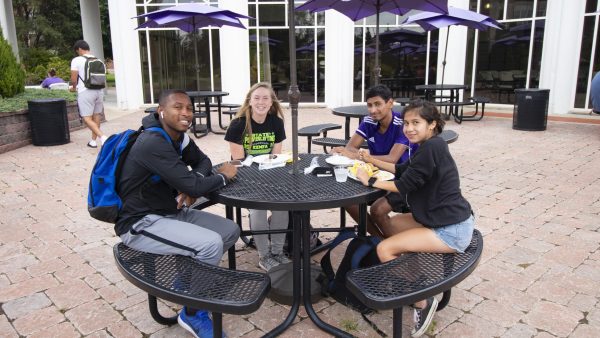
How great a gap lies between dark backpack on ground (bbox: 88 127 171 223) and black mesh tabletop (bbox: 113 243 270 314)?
26cm

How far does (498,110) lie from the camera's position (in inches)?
517

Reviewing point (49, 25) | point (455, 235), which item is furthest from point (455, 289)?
point (49, 25)

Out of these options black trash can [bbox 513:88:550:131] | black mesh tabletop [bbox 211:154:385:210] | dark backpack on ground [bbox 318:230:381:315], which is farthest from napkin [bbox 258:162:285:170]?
black trash can [bbox 513:88:550:131]

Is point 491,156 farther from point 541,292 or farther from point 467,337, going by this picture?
point 467,337

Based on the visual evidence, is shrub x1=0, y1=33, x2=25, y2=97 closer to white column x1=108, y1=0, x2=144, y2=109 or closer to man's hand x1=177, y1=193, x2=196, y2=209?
white column x1=108, y1=0, x2=144, y2=109

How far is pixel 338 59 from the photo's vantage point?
557 inches

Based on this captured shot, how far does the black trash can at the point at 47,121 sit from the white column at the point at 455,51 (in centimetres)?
998

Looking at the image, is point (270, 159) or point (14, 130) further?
point (14, 130)

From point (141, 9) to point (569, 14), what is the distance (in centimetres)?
1177

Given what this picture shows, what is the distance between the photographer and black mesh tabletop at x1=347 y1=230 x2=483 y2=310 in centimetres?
219

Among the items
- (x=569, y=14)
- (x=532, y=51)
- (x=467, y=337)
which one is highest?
(x=569, y=14)

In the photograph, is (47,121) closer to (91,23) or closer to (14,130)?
(14,130)

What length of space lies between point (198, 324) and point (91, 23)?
18858mm

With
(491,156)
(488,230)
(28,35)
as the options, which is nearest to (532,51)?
(491,156)
